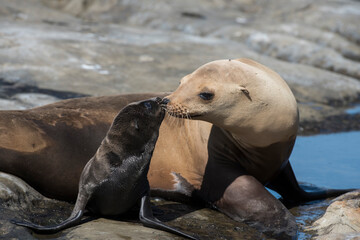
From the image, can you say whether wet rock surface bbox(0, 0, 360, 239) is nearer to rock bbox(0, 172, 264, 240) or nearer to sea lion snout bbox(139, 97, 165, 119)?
rock bbox(0, 172, 264, 240)

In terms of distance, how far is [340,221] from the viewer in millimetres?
4371

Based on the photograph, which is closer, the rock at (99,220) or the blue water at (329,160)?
the rock at (99,220)

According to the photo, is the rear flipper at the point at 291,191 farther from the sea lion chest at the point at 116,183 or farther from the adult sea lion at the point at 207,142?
the sea lion chest at the point at 116,183

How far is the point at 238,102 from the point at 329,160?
248 cm

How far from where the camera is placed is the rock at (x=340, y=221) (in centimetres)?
425

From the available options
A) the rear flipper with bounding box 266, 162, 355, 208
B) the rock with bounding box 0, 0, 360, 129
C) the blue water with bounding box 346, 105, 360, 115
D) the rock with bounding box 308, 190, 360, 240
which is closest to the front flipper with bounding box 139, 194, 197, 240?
the rock with bounding box 308, 190, 360, 240

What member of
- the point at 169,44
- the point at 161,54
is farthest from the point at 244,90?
the point at 169,44

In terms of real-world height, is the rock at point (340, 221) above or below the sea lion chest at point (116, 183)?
below

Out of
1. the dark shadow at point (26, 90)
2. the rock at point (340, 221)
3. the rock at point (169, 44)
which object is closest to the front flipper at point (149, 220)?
the rock at point (340, 221)

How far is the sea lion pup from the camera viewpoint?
4.33m

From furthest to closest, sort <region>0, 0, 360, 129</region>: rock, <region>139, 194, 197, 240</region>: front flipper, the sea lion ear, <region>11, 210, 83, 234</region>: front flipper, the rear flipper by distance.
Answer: <region>0, 0, 360, 129</region>: rock < the rear flipper < the sea lion ear < <region>139, 194, 197, 240</region>: front flipper < <region>11, 210, 83, 234</region>: front flipper

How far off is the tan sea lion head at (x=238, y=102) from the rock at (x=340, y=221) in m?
0.66

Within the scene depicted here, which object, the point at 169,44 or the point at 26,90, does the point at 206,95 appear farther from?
the point at 169,44

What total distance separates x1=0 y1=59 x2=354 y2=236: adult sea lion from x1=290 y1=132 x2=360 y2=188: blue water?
918mm
